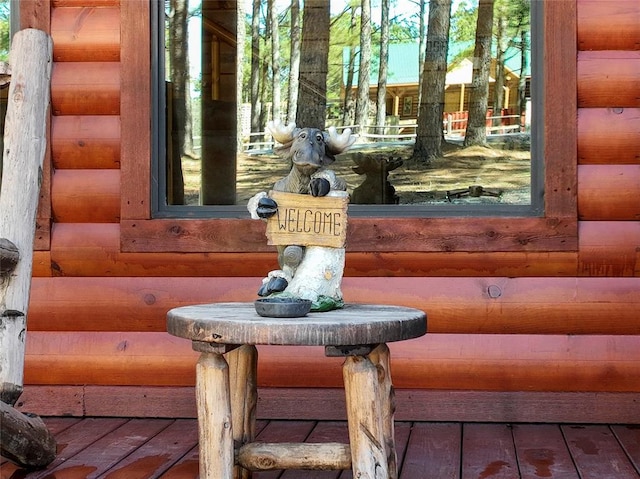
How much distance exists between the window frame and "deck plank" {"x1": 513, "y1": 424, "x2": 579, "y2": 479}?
28.7 inches

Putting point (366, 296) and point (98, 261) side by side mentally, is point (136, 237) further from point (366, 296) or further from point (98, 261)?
point (366, 296)

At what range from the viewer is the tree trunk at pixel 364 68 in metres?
4.42

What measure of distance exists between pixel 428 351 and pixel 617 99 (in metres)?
1.28

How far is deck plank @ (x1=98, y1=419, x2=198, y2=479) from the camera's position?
3.53 metres

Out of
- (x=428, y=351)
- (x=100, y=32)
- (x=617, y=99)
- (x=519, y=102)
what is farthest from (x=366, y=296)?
(x=100, y=32)

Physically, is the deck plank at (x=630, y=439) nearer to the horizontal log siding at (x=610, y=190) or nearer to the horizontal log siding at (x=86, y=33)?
the horizontal log siding at (x=610, y=190)

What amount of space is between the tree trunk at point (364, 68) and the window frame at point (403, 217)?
1.39ft

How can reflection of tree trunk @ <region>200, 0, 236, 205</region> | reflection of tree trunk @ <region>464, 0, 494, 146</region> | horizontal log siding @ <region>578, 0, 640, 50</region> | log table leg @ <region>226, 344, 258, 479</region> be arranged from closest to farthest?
log table leg @ <region>226, 344, 258, 479</region> → horizontal log siding @ <region>578, 0, 640, 50</region> → reflection of tree trunk @ <region>464, 0, 494, 146</region> → reflection of tree trunk @ <region>200, 0, 236, 205</region>

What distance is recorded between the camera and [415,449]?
150 inches

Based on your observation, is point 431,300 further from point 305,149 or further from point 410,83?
point 305,149

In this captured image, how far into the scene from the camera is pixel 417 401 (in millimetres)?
4234

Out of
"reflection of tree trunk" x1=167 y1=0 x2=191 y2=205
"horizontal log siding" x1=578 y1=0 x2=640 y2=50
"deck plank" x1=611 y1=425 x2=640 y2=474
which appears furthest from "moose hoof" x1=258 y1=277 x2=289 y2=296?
"horizontal log siding" x1=578 y1=0 x2=640 y2=50

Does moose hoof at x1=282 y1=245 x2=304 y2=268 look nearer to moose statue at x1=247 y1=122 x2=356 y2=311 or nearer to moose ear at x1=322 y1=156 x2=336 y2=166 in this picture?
moose statue at x1=247 y1=122 x2=356 y2=311

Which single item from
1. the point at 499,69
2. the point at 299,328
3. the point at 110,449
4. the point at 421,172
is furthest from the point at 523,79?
the point at 110,449
